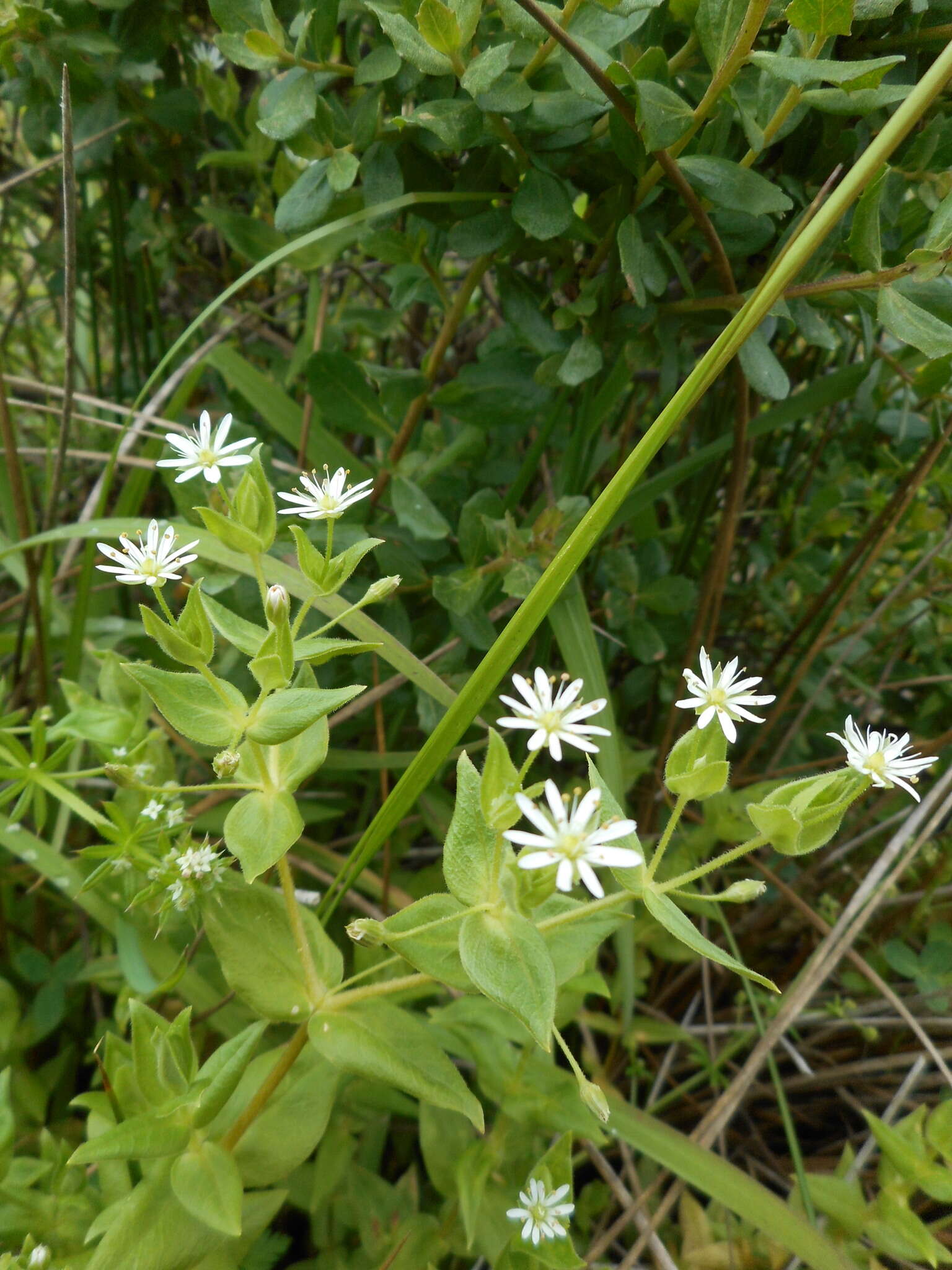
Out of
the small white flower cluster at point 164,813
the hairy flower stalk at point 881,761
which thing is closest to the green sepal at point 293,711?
the small white flower cluster at point 164,813

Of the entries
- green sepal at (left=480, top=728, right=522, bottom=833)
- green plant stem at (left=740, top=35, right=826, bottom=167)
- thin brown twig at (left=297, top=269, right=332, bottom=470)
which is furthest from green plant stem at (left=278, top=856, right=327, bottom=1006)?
green plant stem at (left=740, top=35, right=826, bottom=167)

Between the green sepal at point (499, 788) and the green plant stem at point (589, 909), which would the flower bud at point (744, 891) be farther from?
the green sepal at point (499, 788)

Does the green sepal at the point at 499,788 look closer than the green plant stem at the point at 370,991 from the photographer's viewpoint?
Yes

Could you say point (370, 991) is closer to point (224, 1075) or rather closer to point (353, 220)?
point (224, 1075)

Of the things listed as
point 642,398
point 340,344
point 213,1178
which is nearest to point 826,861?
point 642,398

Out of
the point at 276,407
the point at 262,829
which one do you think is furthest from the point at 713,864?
the point at 276,407

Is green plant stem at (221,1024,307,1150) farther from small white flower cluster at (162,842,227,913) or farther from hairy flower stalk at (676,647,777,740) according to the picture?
hairy flower stalk at (676,647,777,740)

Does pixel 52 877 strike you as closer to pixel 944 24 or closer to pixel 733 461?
pixel 733 461
